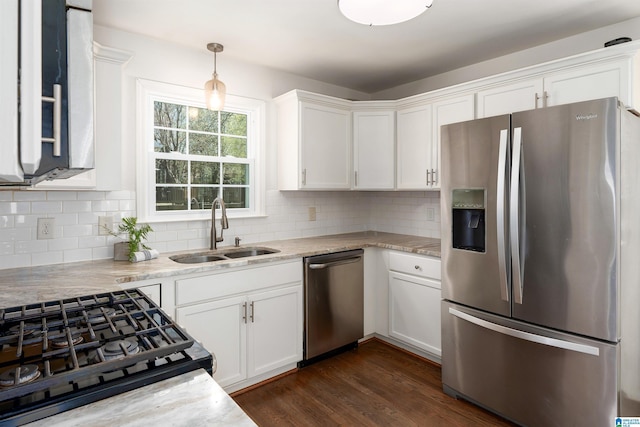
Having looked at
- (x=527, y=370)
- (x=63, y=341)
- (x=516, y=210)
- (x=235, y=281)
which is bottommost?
(x=527, y=370)

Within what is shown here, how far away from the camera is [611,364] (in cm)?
175

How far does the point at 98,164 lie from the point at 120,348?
5.34 feet

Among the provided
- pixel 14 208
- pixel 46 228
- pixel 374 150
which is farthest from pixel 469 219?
pixel 14 208

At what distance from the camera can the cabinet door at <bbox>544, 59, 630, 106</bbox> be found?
6.99 feet

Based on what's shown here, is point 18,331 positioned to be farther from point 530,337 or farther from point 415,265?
point 415,265

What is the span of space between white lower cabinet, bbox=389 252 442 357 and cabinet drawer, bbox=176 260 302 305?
33.7 inches

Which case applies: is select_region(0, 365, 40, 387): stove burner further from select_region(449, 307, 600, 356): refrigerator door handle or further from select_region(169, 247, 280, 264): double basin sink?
select_region(449, 307, 600, 356): refrigerator door handle

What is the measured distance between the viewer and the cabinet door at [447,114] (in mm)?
2854

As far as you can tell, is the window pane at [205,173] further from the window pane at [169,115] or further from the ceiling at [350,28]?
the ceiling at [350,28]

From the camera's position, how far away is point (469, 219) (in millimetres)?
2248

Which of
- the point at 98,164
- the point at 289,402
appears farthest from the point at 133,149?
the point at 289,402

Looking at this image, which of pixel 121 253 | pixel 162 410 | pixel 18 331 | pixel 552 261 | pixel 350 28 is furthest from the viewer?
pixel 350 28

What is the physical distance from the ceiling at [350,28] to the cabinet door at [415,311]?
179cm

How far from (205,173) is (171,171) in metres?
0.28
